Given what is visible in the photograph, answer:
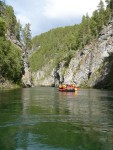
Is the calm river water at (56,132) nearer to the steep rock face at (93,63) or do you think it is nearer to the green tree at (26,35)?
the steep rock face at (93,63)

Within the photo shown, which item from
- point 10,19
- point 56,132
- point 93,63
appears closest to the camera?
point 56,132

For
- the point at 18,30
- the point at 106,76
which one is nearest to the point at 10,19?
the point at 18,30

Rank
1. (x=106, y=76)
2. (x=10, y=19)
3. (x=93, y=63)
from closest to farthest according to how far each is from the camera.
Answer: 1. (x=106, y=76)
2. (x=93, y=63)
3. (x=10, y=19)

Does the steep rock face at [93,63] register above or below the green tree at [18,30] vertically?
below

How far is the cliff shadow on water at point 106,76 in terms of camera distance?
105012 millimetres

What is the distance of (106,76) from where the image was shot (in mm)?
109000

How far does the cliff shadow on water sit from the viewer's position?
10501 centimetres

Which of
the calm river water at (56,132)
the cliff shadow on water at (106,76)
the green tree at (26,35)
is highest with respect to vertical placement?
the green tree at (26,35)

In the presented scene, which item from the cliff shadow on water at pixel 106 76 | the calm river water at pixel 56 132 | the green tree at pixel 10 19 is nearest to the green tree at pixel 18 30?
the green tree at pixel 10 19

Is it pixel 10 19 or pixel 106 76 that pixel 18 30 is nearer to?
pixel 10 19

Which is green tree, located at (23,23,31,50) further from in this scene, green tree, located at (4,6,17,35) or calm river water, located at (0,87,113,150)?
calm river water, located at (0,87,113,150)

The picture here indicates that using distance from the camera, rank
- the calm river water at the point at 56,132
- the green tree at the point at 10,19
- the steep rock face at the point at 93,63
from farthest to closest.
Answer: the green tree at the point at 10,19, the steep rock face at the point at 93,63, the calm river water at the point at 56,132

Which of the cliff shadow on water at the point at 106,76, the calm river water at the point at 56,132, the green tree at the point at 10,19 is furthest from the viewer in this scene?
the green tree at the point at 10,19

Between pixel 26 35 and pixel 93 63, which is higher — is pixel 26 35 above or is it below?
above
